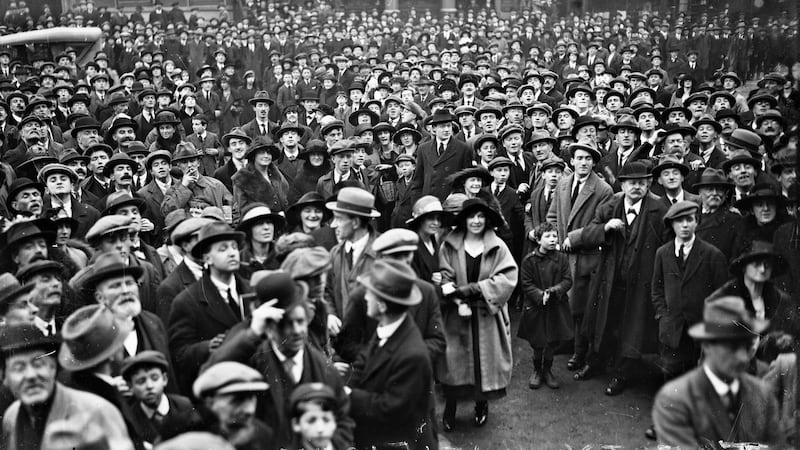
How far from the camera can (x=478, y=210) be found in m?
5.21

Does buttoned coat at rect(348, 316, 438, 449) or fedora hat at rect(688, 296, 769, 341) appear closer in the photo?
buttoned coat at rect(348, 316, 438, 449)

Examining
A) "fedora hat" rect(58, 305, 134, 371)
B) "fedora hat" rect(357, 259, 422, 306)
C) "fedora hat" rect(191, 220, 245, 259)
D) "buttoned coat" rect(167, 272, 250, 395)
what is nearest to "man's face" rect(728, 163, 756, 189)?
"fedora hat" rect(357, 259, 422, 306)

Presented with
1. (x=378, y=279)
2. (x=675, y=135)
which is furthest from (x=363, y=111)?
(x=378, y=279)

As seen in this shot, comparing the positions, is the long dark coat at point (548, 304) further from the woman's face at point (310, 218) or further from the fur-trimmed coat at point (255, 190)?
the fur-trimmed coat at point (255, 190)

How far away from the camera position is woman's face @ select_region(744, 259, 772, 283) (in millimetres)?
4238

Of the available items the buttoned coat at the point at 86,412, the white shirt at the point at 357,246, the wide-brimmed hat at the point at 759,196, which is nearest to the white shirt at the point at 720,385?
the wide-brimmed hat at the point at 759,196

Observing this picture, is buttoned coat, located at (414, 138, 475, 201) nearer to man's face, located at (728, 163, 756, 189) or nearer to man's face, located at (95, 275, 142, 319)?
man's face, located at (728, 163, 756, 189)

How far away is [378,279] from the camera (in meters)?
3.74

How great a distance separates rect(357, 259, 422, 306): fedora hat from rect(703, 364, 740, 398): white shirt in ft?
5.01

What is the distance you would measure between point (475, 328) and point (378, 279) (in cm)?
168

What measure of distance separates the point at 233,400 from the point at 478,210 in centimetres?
252

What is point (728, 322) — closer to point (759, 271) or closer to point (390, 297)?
point (759, 271)

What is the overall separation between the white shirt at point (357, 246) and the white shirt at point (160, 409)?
1.70 m

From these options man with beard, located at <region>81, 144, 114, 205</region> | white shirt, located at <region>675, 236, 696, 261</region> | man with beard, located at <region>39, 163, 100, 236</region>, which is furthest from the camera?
man with beard, located at <region>81, 144, 114, 205</region>
